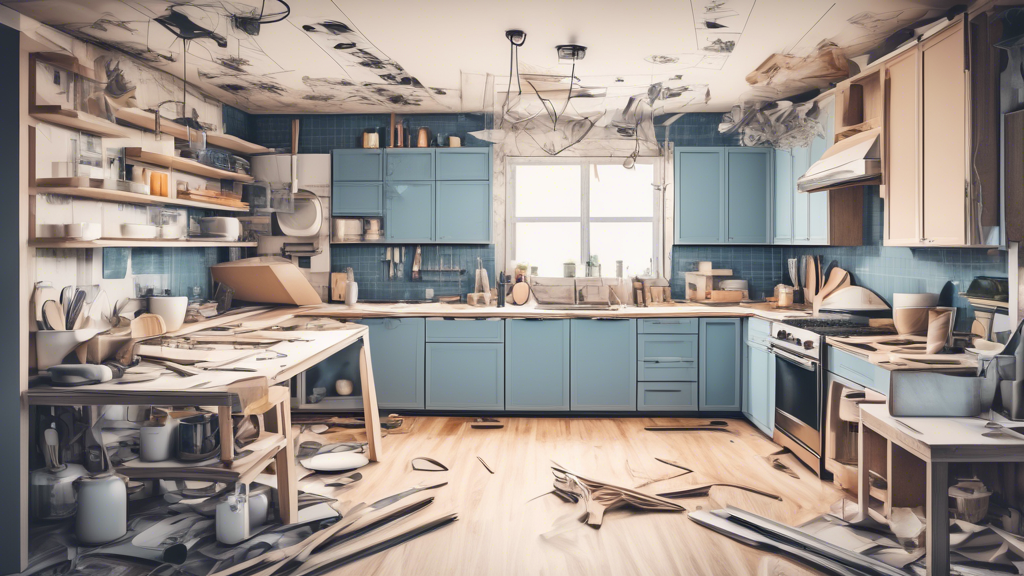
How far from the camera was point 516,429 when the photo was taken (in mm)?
4926

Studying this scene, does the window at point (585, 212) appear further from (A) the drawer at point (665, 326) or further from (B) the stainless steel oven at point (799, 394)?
(B) the stainless steel oven at point (799, 394)

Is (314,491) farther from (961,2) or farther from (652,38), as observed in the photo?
(961,2)

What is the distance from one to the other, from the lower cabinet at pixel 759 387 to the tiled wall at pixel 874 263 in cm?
90

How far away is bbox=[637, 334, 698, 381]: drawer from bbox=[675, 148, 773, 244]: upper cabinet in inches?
40.7

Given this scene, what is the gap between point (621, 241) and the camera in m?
5.96

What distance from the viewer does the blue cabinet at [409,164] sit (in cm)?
571

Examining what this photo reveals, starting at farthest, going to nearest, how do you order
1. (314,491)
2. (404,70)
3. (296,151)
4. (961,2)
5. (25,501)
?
1. (296,151)
2. (404,70)
3. (314,491)
4. (961,2)
5. (25,501)

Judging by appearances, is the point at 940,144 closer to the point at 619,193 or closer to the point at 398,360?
the point at 619,193

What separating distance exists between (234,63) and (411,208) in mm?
1877

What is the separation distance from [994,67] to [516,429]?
363 cm

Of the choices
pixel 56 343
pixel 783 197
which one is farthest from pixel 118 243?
pixel 783 197

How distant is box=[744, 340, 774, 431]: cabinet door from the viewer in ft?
15.3

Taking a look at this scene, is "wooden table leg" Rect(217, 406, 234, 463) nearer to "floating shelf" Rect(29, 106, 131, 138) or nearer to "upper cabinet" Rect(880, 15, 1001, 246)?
"floating shelf" Rect(29, 106, 131, 138)

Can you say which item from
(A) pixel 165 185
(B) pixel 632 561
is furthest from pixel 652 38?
(A) pixel 165 185
